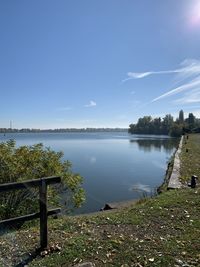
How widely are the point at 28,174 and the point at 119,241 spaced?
4.25 m

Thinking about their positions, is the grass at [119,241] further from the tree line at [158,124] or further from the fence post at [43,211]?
the tree line at [158,124]

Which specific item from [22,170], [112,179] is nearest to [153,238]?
[22,170]

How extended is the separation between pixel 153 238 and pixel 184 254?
0.77 meters

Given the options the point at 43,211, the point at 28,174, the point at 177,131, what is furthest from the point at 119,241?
the point at 177,131

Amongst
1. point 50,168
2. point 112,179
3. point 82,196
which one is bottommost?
point 112,179

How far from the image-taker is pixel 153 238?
5512 mm

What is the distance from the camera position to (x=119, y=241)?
528 cm

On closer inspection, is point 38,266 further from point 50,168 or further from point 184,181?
point 184,181

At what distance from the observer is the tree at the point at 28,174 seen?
767 centimetres

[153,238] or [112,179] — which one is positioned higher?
[153,238]

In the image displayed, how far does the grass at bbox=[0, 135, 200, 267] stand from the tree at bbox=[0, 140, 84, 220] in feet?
6.03

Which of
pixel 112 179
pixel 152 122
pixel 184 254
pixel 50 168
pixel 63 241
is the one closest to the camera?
pixel 184 254

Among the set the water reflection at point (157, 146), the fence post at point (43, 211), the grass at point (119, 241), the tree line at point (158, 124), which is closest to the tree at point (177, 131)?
the tree line at point (158, 124)

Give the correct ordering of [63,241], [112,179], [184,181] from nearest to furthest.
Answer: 1. [63,241]
2. [184,181]
3. [112,179]
